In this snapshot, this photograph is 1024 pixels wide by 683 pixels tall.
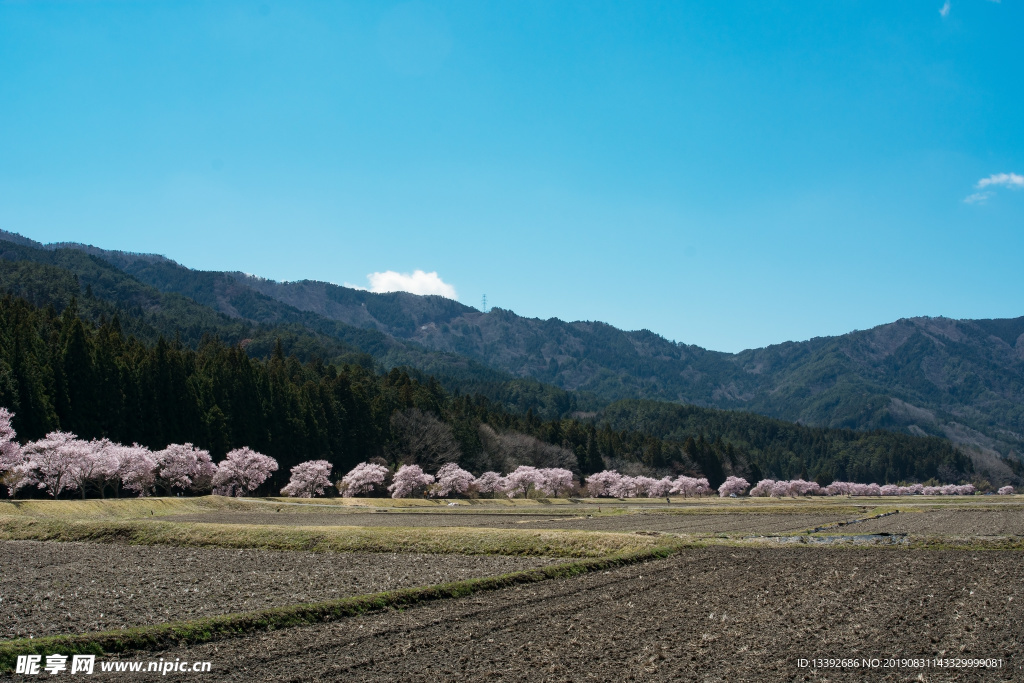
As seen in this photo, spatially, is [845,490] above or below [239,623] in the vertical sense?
below

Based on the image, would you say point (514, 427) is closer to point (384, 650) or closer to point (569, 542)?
point (569, 542)

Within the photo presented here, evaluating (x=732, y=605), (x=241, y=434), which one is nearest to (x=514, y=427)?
(x=241, y=434)

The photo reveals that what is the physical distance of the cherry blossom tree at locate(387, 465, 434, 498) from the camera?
9075 centimetres

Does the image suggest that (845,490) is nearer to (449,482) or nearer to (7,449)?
(449,482)

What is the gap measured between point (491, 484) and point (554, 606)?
89.8m

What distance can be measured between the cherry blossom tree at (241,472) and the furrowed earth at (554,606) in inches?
1667

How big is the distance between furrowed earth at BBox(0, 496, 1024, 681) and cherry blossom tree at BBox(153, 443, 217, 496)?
37.1 m

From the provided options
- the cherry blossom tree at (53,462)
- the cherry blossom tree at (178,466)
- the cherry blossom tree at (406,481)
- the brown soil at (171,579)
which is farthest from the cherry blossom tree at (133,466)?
the cherry blossom tree at (406,481)

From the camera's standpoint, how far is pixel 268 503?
66.0 m

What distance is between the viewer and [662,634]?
15.5m

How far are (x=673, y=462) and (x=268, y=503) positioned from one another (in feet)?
367

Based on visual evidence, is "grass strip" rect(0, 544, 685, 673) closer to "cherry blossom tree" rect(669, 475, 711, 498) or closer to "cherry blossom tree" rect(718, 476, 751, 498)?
"cherry blossom tree" rect(669, 475, 711, 498)

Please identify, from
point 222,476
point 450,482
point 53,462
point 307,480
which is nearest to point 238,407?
point 307,480

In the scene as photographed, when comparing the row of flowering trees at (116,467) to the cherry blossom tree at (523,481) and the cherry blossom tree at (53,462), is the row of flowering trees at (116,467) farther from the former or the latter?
the cherry blossom tree at (523,481)
